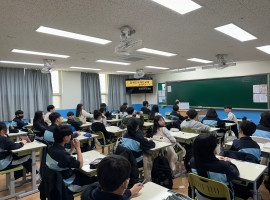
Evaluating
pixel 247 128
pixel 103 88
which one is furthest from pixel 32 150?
pixel 103 88

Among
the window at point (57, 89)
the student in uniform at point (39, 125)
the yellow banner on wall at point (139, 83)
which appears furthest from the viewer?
the yellow banner on wall at point (139, 83)

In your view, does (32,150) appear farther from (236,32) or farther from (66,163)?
(236,32)

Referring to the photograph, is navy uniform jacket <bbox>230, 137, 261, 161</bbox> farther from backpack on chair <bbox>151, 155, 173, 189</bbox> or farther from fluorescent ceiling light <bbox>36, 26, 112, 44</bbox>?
fluorescent ceiling light <bbox>36, 26, 112, 44</bbox>

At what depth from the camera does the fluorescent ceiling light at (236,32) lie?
3.00 meters

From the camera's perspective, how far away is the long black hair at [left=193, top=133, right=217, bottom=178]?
5.60 ft

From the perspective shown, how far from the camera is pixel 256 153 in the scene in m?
2.19

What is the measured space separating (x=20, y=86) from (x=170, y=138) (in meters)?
6.21

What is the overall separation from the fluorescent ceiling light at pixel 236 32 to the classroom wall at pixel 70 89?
6.70 metres

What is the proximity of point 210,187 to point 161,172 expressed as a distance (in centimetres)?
115

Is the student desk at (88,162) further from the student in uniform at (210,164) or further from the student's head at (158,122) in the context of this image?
the student's head at (158,122)

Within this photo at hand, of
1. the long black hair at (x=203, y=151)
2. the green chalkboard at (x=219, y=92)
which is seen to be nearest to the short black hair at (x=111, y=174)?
the long black hair at (x=203, y=151)

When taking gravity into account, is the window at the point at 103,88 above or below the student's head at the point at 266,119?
above

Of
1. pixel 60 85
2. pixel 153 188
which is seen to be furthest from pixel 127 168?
pixel 60 85

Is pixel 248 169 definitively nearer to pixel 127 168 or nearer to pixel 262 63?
pixel 127 168
